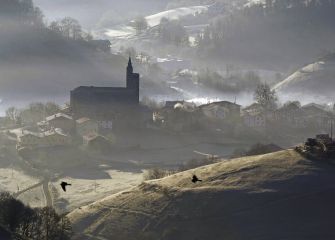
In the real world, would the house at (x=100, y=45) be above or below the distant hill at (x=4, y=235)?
above

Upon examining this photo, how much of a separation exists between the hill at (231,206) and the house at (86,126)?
42.1m

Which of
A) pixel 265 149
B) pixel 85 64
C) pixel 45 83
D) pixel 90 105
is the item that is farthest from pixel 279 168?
pixel 85 64

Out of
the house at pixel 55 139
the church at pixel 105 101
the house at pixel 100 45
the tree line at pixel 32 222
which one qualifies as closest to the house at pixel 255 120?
the church at pixel 105 101

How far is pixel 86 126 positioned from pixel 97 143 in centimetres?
854

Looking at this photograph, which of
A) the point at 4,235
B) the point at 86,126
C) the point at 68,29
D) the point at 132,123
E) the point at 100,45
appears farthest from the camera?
the point at 68,29

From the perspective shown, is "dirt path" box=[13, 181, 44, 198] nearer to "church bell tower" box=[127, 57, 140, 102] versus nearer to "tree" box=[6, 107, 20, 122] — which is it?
"church bell tower" box=[127, 57, 140, 102]

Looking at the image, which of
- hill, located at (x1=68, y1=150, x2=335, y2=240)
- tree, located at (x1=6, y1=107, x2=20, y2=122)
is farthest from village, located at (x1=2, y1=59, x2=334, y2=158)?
hill, located at (x1=68, y1=150, x2=335, y2=240)

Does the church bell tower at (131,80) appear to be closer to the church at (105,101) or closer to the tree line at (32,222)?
the church at (105,101)

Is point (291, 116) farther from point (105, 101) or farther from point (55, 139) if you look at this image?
point (55, 139)

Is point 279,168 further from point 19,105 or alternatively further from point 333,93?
point 333,93

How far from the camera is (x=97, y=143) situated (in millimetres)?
81375

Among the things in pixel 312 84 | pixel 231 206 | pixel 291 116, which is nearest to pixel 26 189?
pixel 231 206

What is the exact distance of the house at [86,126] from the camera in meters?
88.9

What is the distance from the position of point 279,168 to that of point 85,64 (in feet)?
405
